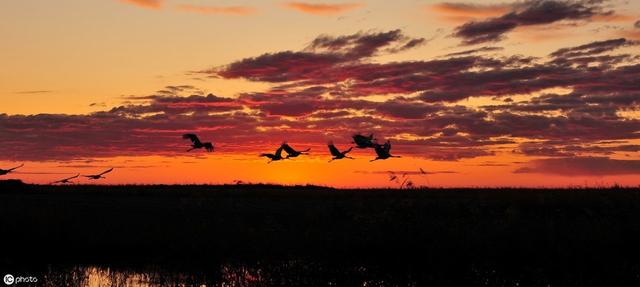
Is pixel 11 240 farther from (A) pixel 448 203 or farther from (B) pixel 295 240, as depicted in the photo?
(A) pixel 448 203

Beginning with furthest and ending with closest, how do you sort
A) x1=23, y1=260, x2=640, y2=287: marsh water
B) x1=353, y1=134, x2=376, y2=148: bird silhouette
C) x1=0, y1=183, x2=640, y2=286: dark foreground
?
x1=353, y1=134, x2=376, y2=148: bird silhouette
x1=0, y1=183, x2=640, y2=286: dark foreground
x1=23, y1=260, x2=640, y2=287: marsh water

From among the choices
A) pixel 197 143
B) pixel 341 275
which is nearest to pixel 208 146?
pixel 197 143

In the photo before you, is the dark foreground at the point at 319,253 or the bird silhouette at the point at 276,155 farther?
the bird silhouette at the point at 276,155

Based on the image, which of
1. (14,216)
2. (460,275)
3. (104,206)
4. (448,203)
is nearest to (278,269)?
(460,275)

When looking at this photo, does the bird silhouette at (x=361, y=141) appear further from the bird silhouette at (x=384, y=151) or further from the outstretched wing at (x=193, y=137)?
the outstretched wing at (x=193, y=137)

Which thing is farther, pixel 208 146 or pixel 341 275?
pixel 208 146

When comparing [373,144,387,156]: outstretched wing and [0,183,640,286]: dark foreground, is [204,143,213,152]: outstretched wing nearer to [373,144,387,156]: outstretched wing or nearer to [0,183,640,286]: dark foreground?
[0,183,640,286]: dark foreground

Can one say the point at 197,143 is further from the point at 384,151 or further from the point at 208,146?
the point at 384,151

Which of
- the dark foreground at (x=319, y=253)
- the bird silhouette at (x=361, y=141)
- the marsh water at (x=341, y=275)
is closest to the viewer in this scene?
the marsh water at (x=341, y=275)

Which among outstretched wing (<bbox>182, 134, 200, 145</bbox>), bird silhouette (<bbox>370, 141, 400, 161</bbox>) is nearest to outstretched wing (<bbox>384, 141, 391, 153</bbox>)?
bird silhouette (<bbox>370, 141, 400, 161</bbox>)

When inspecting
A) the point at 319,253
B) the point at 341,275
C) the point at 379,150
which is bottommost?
the point at 341,275

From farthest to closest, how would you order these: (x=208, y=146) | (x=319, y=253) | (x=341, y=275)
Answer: (x=208, y=146) < (x=319, y=253) < (x=341, y=275)

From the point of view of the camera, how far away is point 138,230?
25.7m

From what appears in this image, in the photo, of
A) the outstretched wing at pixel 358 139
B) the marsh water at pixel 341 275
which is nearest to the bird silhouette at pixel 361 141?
the outstretched wing at pixel 358 139
